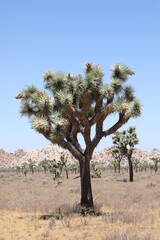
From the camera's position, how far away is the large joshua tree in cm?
1243

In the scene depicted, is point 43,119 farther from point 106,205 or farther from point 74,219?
point 106,205

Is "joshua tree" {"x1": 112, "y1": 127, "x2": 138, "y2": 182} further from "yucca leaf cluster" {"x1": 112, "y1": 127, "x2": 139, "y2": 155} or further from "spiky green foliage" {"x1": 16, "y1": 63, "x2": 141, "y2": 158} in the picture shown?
"spiky green foliage" {"x1": 16, "y1": 63, "x2": 141, "y2": 158}

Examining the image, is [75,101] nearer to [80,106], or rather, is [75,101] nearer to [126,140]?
[80,106]

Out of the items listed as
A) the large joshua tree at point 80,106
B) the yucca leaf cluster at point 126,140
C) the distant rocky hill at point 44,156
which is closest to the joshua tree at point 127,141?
the yucca leaf cluster at point 126,140

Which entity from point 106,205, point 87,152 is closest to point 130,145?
point 106,205

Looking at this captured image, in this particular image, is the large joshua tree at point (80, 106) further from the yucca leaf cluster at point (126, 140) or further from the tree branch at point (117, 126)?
the yucca leaf cluster at point (126, 140)

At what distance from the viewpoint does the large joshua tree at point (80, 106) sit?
12430 millimetres

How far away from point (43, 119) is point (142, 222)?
5272 mm

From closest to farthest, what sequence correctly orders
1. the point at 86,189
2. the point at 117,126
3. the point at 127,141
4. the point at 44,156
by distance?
the point at 117,126 → the point at 86,189 → the point at 127,141 → the point at 44,156

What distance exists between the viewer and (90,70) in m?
13.0

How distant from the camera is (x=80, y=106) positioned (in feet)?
44.8

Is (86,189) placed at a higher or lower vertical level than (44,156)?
lower

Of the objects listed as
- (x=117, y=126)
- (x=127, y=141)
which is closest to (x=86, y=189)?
(x=117, y=126)

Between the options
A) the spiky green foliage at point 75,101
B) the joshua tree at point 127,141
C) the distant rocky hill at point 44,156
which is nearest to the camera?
the spiky green foliage at point 75,101
